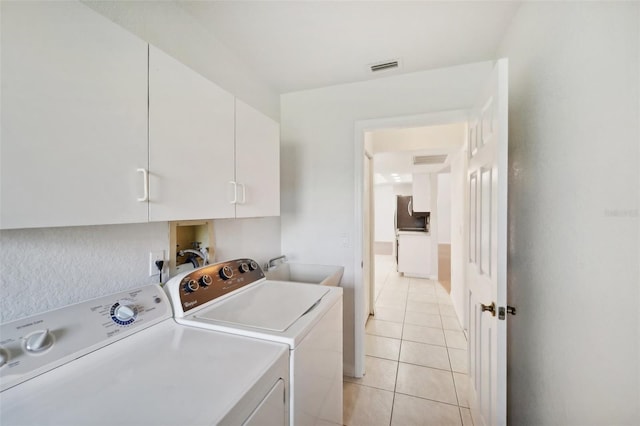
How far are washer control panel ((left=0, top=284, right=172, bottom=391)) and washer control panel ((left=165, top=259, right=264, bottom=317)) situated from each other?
0.06 metres

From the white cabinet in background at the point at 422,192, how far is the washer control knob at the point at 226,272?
4562mm

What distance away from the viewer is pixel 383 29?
1.49 metres

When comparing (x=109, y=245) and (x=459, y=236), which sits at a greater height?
(x=109, y=245)

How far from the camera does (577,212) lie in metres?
0.85

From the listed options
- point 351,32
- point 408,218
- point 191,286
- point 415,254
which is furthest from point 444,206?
point 191,286

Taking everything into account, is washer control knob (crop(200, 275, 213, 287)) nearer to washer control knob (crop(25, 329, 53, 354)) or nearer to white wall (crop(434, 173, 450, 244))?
washer control knob (crop(25, 329, 53, 354))

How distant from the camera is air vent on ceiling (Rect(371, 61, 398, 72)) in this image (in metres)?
1.84

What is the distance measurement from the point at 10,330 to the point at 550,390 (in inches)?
72.8

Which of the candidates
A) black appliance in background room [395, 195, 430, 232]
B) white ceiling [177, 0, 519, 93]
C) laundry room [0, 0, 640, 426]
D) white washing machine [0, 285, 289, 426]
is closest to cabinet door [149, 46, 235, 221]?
laundry room [0, 0, 640, 426]

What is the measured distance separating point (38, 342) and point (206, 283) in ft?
1.91

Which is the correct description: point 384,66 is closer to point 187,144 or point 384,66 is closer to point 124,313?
point 187,144

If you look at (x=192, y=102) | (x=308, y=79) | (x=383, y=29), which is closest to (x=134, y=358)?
(x=192, y=102)

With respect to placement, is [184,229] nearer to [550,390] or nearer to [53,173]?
[53,173]

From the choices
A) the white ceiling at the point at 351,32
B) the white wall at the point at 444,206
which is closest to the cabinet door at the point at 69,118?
the white ceiling at the point at 351,32
